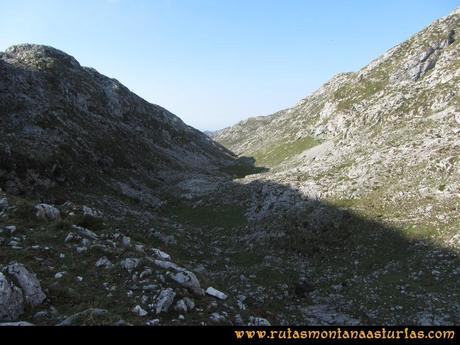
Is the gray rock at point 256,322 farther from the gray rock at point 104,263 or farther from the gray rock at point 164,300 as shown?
the gray rock at point 104,263

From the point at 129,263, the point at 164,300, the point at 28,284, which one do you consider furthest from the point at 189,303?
the point at 28,284

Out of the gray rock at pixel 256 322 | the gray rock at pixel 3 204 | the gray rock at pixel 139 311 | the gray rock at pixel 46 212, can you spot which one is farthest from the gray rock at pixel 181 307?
Answer: the gray rock at pixel 3 204

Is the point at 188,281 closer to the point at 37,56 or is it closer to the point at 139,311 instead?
Answer: the point at 139,311

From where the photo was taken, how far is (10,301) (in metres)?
13.2

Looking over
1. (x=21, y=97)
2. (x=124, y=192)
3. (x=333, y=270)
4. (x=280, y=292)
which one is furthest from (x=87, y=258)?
(x=21, y=97)

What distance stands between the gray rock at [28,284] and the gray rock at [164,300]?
422 centimetres

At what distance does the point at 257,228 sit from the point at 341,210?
796 centimetres

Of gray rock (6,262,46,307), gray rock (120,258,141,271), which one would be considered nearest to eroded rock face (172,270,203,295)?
gray rock (120,258,141,271)

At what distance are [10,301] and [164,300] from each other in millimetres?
5319

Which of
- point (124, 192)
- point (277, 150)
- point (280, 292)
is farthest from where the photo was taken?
point (277, 150)

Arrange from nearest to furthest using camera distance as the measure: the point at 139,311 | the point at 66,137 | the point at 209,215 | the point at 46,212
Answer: the point at 139,311 → the point at 46,212 → the point at 209,215 → the point at 66,137

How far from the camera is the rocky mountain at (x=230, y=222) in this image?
16.0 m

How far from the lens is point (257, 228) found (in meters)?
36.5
